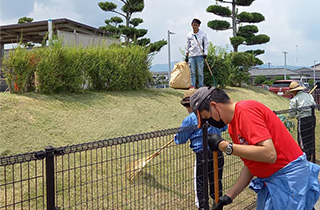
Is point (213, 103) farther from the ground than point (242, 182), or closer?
farther from the ground

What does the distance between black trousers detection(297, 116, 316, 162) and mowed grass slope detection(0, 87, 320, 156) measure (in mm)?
2537

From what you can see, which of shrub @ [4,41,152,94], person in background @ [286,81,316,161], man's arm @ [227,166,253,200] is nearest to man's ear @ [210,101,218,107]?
man's arm @ [227,166,253,200]

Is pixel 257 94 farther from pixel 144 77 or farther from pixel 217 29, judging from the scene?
pixel 217 29

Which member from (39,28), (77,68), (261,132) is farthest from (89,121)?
(39,28)

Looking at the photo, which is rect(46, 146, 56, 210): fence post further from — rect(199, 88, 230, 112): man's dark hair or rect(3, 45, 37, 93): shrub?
rect(3, 45, 37, 93): shrub

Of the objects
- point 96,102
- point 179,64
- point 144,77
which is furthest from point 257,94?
point 96,102

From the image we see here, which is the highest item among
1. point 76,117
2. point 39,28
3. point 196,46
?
point 39,28

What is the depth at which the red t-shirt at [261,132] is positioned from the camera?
2.05 m

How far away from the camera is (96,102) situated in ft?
23.2

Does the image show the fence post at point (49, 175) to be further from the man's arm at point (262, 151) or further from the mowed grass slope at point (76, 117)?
the mowed grass slope at point (76, 117)

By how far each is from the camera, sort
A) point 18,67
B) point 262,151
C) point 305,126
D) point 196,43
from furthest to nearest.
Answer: point 196,43, point 18,67, point 305,126, point 262,151

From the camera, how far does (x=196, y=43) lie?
8953mm

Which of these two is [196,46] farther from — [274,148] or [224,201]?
[274,148]

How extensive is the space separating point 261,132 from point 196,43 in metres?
7.17
